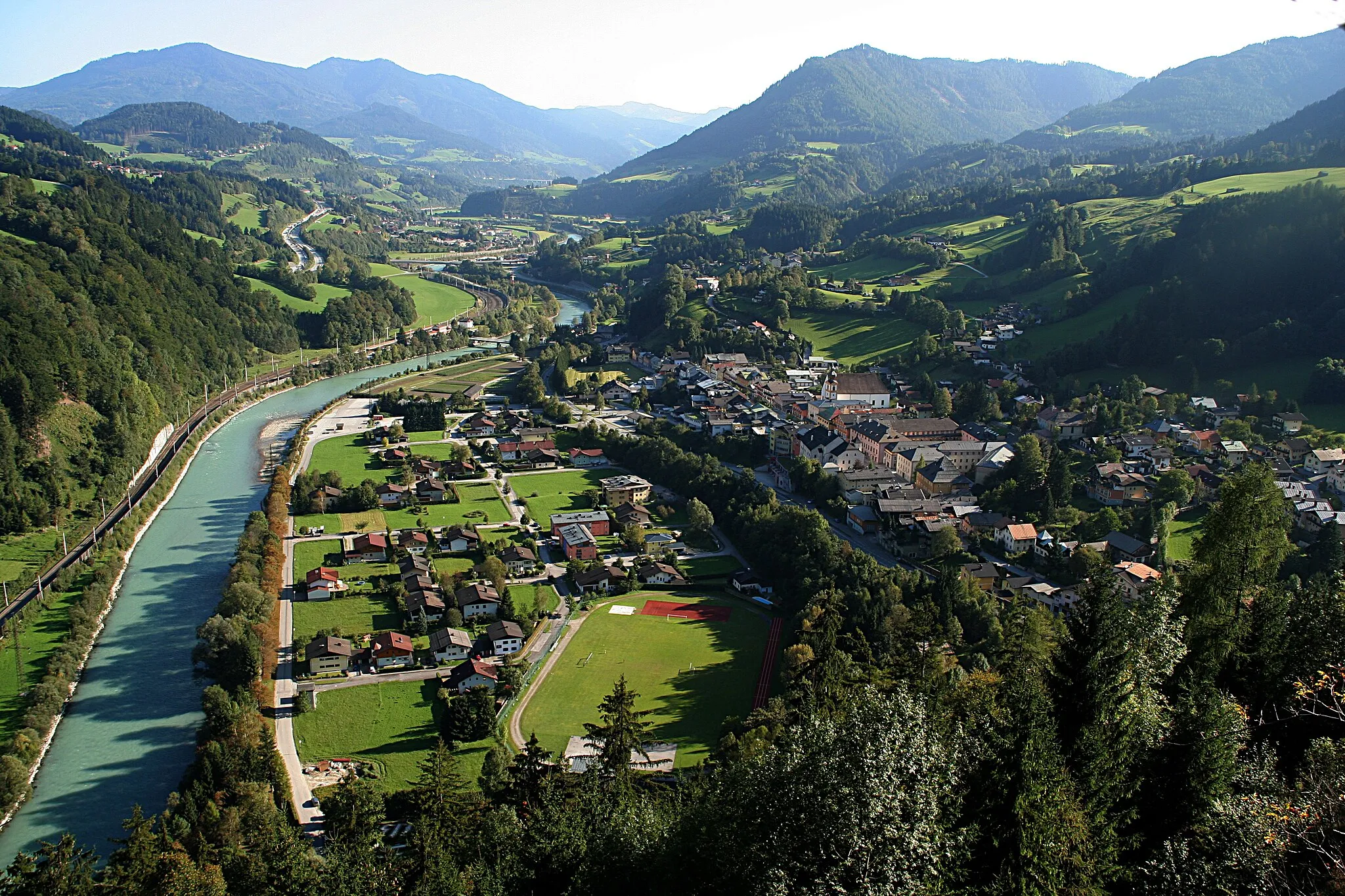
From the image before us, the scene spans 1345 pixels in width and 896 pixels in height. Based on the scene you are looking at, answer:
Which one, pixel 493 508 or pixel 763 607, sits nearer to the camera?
pixel 763 607

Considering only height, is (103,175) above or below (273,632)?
above

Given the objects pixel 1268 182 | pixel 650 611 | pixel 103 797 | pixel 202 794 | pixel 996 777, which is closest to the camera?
pixel 996 777

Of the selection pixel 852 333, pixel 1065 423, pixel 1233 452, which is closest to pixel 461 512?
pixel 1065 423

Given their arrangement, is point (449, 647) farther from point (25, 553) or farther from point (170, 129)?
point (170, 129)

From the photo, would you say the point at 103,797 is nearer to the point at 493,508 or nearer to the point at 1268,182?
the point at 493,508

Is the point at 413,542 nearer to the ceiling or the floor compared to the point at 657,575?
nearer to the ceiling

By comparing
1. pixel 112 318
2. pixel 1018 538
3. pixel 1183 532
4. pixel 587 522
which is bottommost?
pixel 1183 532

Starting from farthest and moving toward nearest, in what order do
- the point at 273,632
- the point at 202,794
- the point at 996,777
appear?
the point at 273,632, the point at 202,794, the point at 996,777

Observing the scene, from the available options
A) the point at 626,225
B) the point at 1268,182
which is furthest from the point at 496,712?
the point at 626,225
